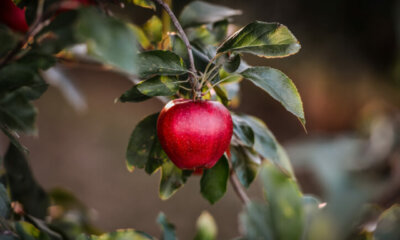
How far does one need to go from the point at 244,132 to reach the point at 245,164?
0.07 metres

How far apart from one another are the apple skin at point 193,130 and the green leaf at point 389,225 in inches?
7.8

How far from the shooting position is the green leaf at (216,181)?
0.56 meters

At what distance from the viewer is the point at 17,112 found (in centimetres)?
37

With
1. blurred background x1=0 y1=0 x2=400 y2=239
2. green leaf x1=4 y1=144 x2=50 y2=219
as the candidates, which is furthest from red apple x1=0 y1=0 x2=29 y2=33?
blurred background x1=0 y1=0 x2=400 y2=239

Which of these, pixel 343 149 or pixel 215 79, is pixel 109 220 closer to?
pixel 343 149

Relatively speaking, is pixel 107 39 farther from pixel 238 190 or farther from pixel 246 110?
pixel 246 110

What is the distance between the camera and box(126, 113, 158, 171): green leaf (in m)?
0.55

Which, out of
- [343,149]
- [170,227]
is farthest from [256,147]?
[343,149]

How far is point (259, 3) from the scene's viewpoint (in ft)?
9.32

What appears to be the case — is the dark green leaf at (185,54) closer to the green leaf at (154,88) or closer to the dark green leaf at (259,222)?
the green leaf at (154,88)

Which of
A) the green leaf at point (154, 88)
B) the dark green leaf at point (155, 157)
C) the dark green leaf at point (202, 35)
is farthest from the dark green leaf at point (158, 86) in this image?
the dark green leaf at point (202, 35)

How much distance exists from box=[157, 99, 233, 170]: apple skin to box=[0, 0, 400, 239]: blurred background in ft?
6.87

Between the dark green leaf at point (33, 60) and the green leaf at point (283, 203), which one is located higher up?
the dark green leaf at point (33, 60)

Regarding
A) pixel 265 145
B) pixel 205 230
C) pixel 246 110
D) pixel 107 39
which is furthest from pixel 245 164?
pixel 246 110
